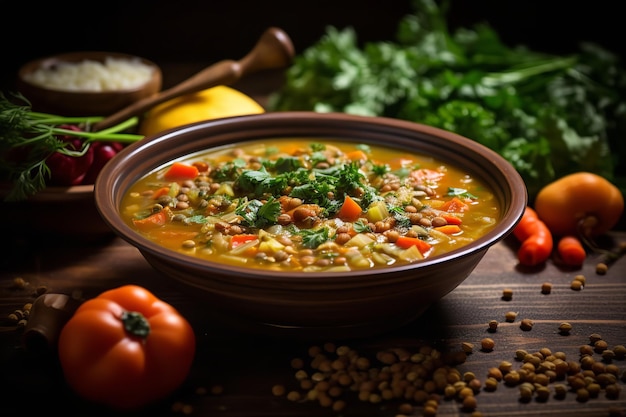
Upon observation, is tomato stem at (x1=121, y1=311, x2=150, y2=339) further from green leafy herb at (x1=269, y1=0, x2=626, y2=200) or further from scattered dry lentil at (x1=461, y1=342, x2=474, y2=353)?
green leafy herb at (x1=269, y1=0, x2=626, y2=200)

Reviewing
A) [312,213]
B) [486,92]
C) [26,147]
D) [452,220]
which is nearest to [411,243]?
[452,220]

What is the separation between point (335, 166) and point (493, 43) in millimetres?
2640

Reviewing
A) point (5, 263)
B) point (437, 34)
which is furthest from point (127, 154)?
point (437, 34)

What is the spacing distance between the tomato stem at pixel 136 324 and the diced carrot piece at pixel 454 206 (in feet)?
5.54

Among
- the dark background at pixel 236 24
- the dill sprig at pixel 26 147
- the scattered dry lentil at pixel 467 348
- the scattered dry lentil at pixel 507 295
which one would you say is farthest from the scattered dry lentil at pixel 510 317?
the dark background at pixel 236 24

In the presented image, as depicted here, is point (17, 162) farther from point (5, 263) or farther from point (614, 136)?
point (614, 136)

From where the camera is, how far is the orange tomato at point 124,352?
302cm

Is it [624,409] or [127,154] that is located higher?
[127,154]

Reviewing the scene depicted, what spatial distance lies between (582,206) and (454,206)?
0.96 meters

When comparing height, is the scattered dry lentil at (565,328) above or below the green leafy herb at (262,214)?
below

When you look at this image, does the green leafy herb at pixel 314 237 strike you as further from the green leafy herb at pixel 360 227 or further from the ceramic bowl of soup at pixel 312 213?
the green leafy herb at pixel 360 227

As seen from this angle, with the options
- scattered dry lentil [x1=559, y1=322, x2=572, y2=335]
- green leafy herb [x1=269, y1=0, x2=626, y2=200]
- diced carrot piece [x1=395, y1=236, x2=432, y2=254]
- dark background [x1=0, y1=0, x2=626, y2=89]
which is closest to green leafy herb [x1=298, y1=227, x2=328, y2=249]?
diced carrot piece [x1=395, y1=236, x2=432, y2=254]

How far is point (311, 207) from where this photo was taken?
3.90 metres

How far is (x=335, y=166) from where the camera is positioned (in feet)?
14.5
